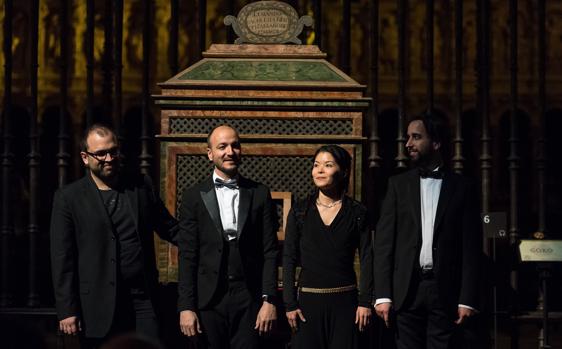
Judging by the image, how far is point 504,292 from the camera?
284 inches

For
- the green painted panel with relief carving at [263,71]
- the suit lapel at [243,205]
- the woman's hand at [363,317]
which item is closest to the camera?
the woman's hand at [363,317]

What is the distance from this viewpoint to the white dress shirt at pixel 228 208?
200 inches

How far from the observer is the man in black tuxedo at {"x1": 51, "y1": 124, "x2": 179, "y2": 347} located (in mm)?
4898

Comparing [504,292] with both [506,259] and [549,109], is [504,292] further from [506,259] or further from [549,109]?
[549,109]

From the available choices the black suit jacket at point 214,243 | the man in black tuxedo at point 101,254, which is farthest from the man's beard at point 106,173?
the black suit jacket at point 214,243

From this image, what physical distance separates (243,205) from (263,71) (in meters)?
1.53

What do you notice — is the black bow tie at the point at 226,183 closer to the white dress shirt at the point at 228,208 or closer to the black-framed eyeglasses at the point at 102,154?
the white dress shirt at the point at 228,208

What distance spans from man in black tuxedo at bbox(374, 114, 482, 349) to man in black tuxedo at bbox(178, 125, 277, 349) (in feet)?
1.68

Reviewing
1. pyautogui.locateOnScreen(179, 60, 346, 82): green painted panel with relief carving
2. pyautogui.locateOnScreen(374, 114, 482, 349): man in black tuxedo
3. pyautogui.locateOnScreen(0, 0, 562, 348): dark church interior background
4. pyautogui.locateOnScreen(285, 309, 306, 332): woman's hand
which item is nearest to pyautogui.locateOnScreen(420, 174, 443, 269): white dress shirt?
pyautogui.locateOnScreen(374, 114, 482, 349): man in black tuxedo

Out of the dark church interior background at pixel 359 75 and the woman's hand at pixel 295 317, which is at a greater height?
the dark church interior background at pixel 359 75

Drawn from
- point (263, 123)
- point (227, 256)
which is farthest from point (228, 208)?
point (263, 123)

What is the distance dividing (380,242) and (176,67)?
10.4ft


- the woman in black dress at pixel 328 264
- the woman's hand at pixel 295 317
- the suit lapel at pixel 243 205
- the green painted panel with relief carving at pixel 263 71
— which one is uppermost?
the green painted panel with relief carving at pixel 263 71

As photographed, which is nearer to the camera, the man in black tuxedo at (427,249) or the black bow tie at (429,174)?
the man in black tuxedo at (427,249)
